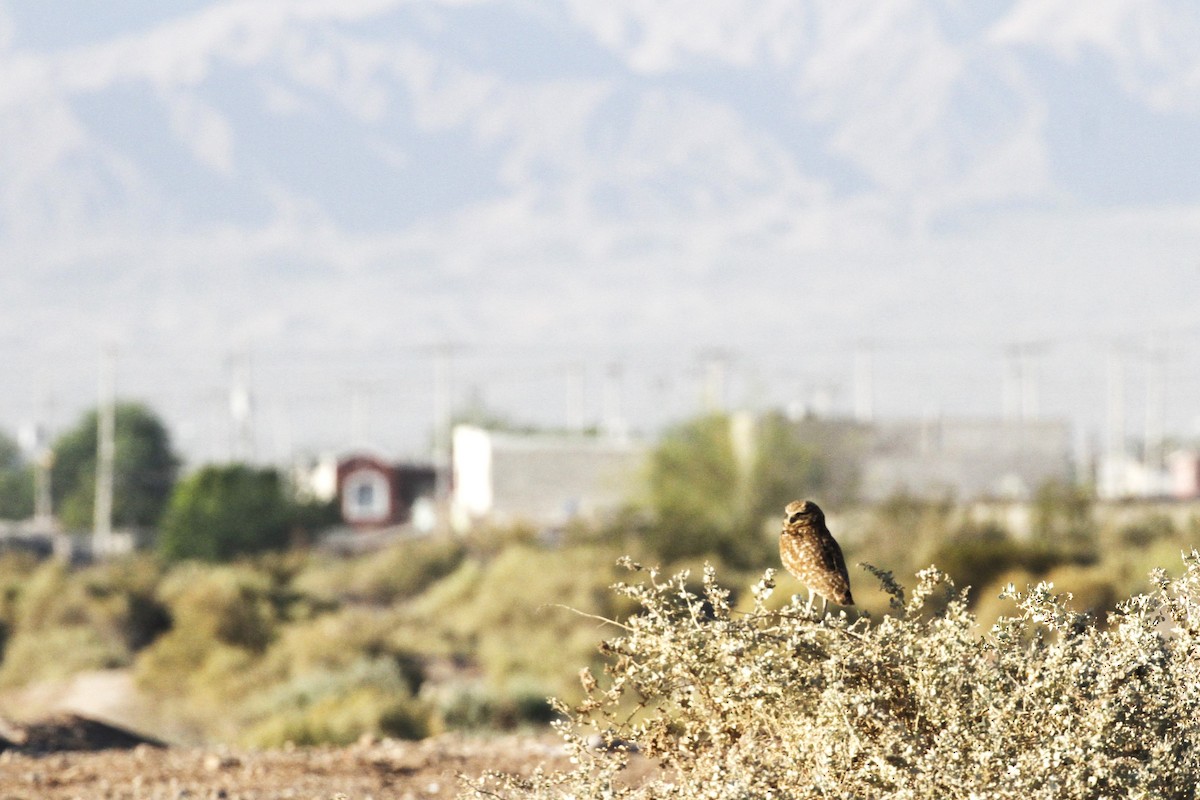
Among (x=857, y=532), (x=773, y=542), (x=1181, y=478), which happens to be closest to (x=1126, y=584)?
(x=857, y=532)

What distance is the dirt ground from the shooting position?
32.1 feet

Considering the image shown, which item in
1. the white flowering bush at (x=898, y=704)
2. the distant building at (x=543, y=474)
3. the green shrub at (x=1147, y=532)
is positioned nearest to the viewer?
the white flowering bush at (x=898, y=704)

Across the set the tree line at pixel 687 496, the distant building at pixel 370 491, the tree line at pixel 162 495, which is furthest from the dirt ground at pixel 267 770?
the distant building at pixel 370 491

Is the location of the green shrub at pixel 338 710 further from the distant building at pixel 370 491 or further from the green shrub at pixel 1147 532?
the distant building at pixel 370 491

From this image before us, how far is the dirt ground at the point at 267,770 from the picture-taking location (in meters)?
9.79

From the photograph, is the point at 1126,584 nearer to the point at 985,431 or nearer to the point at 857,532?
the point at 857,532

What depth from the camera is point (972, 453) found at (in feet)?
266

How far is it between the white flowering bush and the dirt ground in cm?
351

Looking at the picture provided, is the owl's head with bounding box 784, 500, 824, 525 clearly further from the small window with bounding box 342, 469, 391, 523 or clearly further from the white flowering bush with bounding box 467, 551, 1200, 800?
the small window with bounding box 342, 469, 391, 523

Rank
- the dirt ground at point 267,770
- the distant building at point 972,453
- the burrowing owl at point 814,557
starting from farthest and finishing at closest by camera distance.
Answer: the distant building at point 972,453 < the dirt ground at point 267,770 < the burrowing owl at point 814,557

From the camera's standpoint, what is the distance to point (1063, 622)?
5.71 metres

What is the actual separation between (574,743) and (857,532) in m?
30.4

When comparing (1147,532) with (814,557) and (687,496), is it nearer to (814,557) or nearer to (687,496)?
(687,496)

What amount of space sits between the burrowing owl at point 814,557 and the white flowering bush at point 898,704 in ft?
2.08
